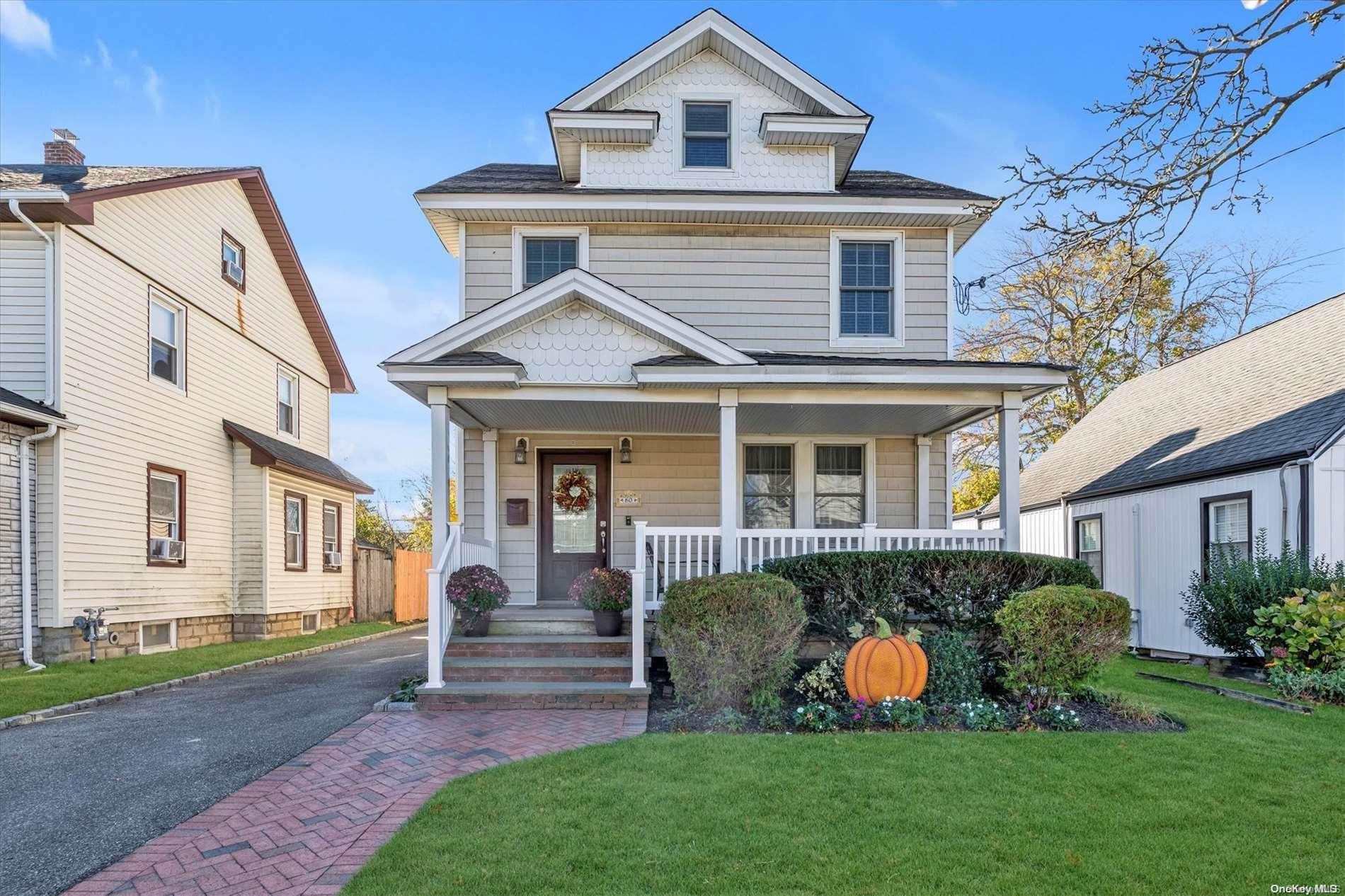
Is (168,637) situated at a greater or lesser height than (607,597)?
lesser

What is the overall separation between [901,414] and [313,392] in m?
14.2

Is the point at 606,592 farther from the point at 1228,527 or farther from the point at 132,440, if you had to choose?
the point at 1228,527

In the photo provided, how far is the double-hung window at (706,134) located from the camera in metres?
11.0

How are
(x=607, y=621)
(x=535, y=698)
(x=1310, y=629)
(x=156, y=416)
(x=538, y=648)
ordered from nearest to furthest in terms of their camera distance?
(x=535, y=698)
(x=1310, y=629)
(x=538, y=648)
(x=607, y=621)
(x=156, y=416)

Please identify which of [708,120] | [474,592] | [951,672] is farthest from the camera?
[708,120]

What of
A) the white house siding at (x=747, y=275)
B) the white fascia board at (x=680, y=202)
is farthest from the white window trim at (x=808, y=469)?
the white fascia board at (x=680, y=202)

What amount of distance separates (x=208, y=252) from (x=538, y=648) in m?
10.1

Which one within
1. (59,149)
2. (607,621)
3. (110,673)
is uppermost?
(59,149)

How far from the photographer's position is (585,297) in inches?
335

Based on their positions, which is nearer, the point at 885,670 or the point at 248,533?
the point at 885,670

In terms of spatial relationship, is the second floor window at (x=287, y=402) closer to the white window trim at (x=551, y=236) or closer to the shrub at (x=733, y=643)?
the white window trim at (x=551, y=236)

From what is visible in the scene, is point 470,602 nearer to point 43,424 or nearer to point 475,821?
point 475,821

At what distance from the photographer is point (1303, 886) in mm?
3467

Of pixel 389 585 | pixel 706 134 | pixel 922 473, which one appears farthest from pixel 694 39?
pixel 389 585
